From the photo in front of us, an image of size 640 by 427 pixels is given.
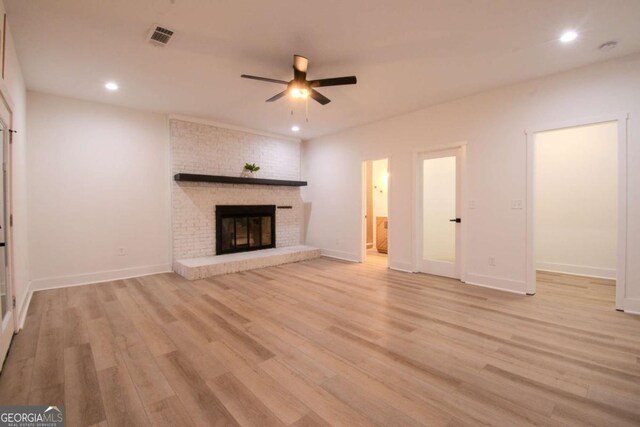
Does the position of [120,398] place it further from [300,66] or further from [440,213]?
[440,213]

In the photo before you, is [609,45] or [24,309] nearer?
[609,45]

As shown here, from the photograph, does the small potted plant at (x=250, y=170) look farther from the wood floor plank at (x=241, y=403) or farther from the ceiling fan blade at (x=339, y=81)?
the wood floor plank at (x=241, y=403)

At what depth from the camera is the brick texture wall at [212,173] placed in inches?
202

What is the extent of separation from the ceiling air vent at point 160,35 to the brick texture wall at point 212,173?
246 centimetres

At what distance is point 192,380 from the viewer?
192 centimetres

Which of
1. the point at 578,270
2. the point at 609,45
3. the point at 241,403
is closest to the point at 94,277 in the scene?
the point at 241,403

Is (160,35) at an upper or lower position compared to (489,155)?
upper

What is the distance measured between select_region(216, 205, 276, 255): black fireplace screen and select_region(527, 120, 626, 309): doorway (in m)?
4.82

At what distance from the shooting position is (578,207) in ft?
15.8

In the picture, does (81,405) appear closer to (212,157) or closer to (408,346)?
(408,346)

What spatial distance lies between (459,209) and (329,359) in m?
3.29

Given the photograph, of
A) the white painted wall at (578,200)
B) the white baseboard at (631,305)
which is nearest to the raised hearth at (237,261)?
the white painted wall at (578,200)

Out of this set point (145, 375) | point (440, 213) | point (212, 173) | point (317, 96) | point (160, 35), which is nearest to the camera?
point (145, 375)

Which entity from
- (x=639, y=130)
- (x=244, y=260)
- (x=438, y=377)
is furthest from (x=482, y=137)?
(x=244, y=260)
